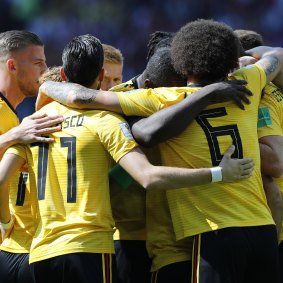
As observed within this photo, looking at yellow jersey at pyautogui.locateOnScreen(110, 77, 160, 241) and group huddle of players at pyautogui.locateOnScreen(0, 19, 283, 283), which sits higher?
group huddle of players at pyautogui.locateOnScreen(0, 19, 283, 283)

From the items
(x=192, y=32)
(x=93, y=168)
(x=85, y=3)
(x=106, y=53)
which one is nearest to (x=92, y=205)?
(x=93, y=168)

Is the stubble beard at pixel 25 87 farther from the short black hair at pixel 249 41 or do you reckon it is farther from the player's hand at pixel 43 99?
the short black hair at pixel 249 41

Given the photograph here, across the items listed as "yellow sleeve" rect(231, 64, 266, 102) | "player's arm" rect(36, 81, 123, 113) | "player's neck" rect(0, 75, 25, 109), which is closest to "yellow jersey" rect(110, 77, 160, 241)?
"player's arm" rect(36, 81, 123, 113)

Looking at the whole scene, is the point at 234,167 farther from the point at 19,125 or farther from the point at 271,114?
the point at 19,125

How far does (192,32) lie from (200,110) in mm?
534

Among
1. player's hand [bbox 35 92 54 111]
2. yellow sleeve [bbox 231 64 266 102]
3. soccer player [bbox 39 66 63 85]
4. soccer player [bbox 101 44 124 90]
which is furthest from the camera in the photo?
soccer player [bbox 101 44 124 90]

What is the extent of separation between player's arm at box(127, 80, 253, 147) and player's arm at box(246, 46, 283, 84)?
425 mm

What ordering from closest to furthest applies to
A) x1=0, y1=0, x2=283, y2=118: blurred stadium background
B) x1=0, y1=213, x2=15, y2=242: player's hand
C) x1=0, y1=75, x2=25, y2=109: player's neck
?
x1=0, y1=213, x2=15, y2=242: player's hand
x1=0, y1=75, x2=25, y2=109: player's neck
x1=0, y1=0, x2=283, y2=118: blurred stadium background

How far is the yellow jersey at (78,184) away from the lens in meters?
2.68

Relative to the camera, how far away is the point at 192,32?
9.32 ft

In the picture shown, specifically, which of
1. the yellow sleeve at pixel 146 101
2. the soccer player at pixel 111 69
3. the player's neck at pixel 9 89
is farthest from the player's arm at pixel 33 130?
the soccer player at pixel 111 69

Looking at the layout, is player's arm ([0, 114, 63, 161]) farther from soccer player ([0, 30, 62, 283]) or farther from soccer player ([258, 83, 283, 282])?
soccer player ([258, 83, 283, 282])

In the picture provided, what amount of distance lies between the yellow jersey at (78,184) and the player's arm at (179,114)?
10 cm

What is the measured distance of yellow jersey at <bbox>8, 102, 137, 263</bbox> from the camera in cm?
268
